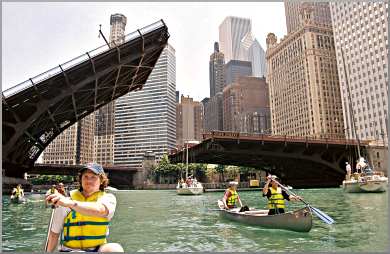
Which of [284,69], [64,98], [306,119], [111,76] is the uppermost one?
[284,69]

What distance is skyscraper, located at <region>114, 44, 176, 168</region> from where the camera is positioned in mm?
185000

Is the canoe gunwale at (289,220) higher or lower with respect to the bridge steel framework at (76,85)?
lower

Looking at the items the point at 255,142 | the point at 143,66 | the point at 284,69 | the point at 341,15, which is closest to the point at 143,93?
the point at 284,69

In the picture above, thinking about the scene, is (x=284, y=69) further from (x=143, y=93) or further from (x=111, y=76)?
(x=111, y=76)

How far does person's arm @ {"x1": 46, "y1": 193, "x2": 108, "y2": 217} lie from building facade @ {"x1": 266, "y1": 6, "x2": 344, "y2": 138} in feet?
455

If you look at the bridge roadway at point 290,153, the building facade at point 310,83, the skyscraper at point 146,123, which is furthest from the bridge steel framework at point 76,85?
the skyscraper at point 146,123

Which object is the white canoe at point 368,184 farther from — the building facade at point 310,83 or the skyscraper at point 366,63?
the building facade at point 310,83

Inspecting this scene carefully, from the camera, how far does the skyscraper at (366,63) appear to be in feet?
387

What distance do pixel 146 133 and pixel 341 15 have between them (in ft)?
390

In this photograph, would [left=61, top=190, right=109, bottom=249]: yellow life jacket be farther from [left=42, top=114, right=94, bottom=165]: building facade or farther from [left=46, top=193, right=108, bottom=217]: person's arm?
[left=42, top=114, right=94, bottom=165]: building facade

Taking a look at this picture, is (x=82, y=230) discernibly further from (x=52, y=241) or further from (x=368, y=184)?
(x=368, y=184)

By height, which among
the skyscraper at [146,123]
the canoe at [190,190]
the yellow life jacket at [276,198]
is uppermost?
the skyscraper at [146,123]

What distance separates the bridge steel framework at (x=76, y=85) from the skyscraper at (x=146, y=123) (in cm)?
14204

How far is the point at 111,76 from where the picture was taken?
1393 inches
